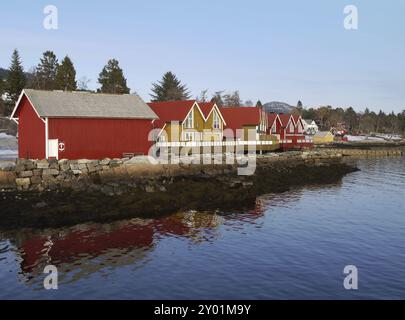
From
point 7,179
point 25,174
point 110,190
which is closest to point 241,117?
point 110,190

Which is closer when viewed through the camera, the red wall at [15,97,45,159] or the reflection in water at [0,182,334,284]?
the reflection in water at [0,182,334,284]

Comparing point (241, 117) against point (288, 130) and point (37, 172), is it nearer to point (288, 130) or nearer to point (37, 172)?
point (288, 130)

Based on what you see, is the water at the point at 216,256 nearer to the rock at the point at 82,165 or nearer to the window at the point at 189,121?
the rock at the point at 82,165

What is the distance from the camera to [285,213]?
3038cm

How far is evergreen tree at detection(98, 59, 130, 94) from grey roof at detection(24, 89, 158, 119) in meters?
54.1

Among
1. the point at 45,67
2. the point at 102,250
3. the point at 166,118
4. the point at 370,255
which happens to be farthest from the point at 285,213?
the point at 45,67

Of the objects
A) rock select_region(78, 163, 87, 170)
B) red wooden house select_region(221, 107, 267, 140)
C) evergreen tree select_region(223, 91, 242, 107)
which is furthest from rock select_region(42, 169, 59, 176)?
evergreen tree select_region(223, 91, 242, 107)

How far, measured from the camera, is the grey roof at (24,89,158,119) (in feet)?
116

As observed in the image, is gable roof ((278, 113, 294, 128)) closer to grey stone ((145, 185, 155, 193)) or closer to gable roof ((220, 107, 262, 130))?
Answer: gable roof ((220, 107, 262, 130))

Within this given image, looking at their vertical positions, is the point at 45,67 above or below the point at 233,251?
above

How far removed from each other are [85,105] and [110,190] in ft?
33.9

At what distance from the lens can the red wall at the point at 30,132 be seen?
35.5 metres
